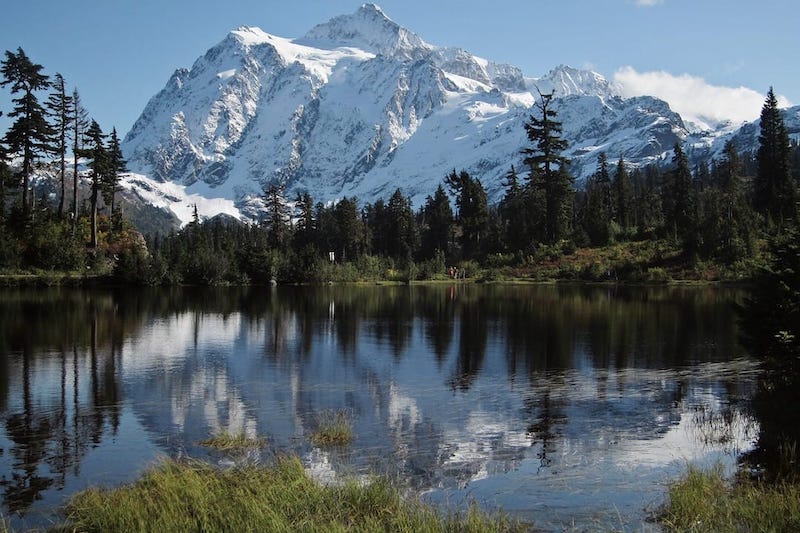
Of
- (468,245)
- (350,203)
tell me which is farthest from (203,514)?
(350,203)

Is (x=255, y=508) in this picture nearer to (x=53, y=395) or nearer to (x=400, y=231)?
(x=53, y=395)

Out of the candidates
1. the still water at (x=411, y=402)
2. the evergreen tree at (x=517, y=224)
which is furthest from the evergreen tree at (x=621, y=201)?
the still water at (x=411, y=402)

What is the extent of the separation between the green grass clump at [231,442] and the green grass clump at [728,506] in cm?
813

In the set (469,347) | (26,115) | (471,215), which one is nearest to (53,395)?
(469,347)

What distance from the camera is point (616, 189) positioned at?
125m

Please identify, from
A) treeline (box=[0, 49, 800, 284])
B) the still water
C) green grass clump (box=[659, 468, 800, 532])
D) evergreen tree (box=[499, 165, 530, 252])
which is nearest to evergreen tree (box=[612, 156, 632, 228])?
treeline (box=[0, 49, 800, 284])

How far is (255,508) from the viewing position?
945 centimetres

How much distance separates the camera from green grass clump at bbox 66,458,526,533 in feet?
30.6

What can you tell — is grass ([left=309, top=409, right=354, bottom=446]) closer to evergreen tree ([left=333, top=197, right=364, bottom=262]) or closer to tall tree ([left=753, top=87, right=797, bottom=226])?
tall tree ([left=753, top=87, right=797, bottom=226])

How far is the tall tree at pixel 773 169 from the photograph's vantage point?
272 ft

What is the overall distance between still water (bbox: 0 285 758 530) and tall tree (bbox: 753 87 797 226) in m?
52.6

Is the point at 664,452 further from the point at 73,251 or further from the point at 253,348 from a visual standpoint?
the point at 73,251

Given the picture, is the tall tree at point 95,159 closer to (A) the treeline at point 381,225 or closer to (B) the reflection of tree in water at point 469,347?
(A) the treeline at point 381,225

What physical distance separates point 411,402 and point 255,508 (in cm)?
1005
